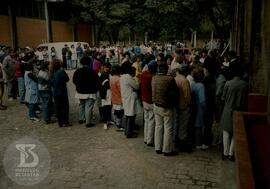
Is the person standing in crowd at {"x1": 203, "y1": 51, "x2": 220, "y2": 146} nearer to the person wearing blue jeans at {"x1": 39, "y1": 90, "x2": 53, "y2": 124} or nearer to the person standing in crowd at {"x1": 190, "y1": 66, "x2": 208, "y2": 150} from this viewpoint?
the person standing in crowd at {"x1": 190, "y1": 66, "x2": 208, "y2": 150}

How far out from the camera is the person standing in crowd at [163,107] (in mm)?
7352

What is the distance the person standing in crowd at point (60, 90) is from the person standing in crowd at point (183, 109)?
3.60 metres

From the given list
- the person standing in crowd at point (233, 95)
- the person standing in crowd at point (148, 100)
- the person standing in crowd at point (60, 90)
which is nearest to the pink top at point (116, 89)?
the person standing in crowd at point (148, 100)

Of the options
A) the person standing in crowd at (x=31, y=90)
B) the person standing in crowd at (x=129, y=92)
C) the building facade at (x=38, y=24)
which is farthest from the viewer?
the building facade at (x=38, y=24)

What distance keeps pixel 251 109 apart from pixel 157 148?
265 centimetres

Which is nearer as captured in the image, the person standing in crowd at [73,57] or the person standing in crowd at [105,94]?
the person standing in crowd at [105,94]

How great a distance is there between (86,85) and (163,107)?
313cm

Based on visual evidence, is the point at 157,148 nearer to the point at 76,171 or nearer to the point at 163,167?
the point at 163,167

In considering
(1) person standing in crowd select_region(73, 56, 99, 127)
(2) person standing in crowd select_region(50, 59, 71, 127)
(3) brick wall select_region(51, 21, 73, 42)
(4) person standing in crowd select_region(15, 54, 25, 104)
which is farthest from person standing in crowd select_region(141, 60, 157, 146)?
(3) brick wall select_region(51, 21, 73, 42)

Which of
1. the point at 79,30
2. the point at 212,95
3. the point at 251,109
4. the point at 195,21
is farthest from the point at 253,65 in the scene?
the point at 79,30

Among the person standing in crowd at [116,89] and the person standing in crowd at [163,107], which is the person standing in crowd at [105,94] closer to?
the person standing in crowd at [116,89]

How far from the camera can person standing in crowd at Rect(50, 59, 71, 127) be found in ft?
32.6

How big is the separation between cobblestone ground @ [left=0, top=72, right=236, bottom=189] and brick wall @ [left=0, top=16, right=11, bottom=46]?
1975 centimetres

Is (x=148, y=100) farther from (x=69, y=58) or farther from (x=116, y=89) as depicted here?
(x=69, y=58)
